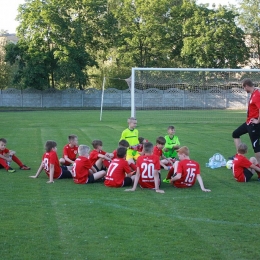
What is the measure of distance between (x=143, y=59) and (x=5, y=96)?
58.2ft

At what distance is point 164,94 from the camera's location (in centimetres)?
3441

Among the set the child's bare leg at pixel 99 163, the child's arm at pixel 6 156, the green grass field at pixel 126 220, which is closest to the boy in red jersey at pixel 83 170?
the green grass field at pixel 126 220

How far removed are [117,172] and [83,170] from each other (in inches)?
32.5

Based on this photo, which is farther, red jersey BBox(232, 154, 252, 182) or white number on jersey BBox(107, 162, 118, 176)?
red jersey BBox(232, 154, 252, 182)

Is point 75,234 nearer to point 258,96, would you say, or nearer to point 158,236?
point 158,236

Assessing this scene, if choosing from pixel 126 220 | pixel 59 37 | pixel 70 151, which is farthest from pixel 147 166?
pixel 59 37

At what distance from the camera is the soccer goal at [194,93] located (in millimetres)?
32375

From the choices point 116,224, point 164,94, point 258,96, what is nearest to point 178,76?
point 164,94

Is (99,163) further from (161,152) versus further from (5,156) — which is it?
(5,156)

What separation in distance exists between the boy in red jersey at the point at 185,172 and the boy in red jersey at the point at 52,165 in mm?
2432

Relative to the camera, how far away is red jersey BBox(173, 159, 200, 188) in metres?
9.51

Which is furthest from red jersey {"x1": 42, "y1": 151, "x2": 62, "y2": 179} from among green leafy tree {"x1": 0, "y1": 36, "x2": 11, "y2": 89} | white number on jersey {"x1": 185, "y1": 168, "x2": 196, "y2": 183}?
green leafy tree {"x1": 0, "y1": 36, "x2": 11, "y2": 89}

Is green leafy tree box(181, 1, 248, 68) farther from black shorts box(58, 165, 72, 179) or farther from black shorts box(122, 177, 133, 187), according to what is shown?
black shorts box(122, 177, 133, 187)

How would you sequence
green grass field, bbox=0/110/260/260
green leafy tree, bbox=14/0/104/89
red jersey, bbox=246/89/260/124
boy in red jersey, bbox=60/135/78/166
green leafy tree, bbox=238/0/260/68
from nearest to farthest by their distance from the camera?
1. green grass field, bbox=0/110/260/260
2. red jersey, bbox=246/89/260/124
3. boy in red jersey, bbox=60/135/78/166
4. green leafy tree, bbox=14/0/104/89
5. green leafy tree, bbox=238/0/260/68
